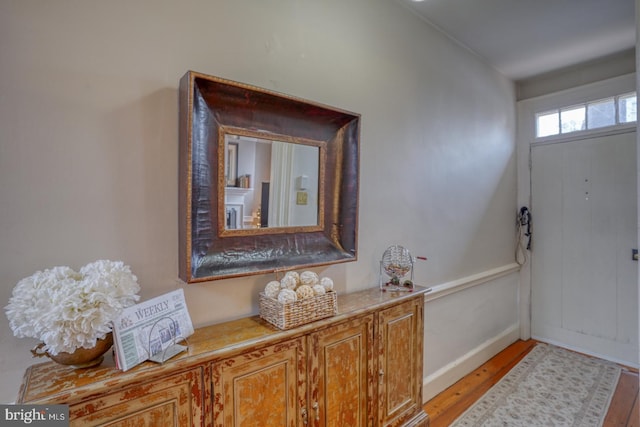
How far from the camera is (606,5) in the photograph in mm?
2139

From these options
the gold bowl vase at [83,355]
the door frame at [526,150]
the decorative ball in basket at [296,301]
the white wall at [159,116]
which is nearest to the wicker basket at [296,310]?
the decorative ball in basket at [296,301]

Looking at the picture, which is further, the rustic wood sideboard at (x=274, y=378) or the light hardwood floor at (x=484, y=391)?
the light hardwood floor at (x=484, y=391)

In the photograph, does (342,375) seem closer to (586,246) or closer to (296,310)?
(296,310)

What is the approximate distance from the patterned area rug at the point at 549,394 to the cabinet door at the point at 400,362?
596 millimetres

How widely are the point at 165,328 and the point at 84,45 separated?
38.7 inches

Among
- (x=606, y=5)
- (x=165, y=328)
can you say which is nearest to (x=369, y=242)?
(x=165, y=328)

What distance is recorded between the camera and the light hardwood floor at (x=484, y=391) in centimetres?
215

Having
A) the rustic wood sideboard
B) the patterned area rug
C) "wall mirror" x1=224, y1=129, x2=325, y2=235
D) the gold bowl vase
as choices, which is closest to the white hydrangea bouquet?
the gold bowl vase

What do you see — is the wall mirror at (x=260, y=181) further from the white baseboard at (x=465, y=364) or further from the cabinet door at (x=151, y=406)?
the white baseboard at (x=465, y=364)

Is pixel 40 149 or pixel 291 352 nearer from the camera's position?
pixel 40 149

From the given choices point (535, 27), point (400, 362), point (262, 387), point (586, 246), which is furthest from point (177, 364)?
point (586, 246)

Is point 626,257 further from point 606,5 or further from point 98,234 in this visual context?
point 98,234

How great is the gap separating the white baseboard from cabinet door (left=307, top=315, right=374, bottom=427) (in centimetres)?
91

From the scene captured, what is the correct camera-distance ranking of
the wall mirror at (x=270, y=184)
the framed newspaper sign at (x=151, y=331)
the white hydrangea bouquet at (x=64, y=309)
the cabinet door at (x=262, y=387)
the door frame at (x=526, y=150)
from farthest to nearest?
the door frame at (x=526, y=150)
the wall mirror at (x=270, y=184)
the cabinet door at (x=262, y=387)
the framed newspaper sign at (x=151, y=331)
the white hydrangea bouquet at (x=64, y=309)
